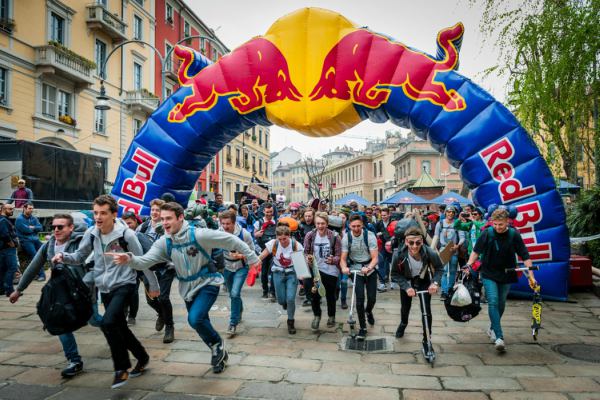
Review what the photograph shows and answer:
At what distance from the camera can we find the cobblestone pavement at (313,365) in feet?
13.4

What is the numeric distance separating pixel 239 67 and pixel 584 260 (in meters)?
7.97

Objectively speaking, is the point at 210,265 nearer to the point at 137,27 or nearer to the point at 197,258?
the point at 197,258

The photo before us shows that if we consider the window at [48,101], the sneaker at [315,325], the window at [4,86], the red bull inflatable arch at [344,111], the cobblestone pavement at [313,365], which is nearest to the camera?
the cobblestone pavement at [313,365]

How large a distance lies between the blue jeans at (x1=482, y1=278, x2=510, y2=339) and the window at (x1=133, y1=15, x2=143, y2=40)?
27.3 metres

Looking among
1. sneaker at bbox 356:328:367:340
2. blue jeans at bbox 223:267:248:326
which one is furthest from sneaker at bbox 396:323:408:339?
blue jeans at bbox 223:267:248:326

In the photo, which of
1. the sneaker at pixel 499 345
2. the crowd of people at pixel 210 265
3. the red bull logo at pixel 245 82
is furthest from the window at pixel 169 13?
the sneaker at pixel 499 345

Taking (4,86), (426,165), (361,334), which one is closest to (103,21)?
(4,86)

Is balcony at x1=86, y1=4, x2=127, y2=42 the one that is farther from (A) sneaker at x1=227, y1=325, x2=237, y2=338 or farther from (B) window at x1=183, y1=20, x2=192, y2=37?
(A) sneaker at x1=227, y1=325, x2=237, y2=338

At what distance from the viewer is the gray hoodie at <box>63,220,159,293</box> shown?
436 cm

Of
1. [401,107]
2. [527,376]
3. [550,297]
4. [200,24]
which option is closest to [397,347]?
[527,376]

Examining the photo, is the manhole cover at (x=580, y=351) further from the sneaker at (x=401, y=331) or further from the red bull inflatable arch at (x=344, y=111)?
the red bull inflatable arch at (x=344, y=111)

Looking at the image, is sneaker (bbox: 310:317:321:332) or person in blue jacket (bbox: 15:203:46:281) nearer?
sneaker (bbox: 310:317:321:332)

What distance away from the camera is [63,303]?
4.32 m

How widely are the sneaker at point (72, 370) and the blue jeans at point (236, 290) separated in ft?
6.57
